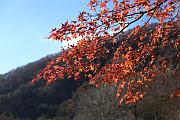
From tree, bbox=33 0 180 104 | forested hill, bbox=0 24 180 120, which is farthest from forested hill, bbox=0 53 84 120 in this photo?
tree, bbox=33 0 180 104

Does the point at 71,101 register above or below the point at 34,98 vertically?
below

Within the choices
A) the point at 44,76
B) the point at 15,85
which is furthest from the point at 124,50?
the point at 15,85

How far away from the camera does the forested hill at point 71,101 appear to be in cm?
4659

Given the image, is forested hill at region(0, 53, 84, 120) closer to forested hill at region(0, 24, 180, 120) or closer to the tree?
forested hill at region(0, 24, 180, 120)

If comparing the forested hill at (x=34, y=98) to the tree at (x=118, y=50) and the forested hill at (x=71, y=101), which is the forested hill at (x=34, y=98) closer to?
the forested hill at (x=71, y=101)

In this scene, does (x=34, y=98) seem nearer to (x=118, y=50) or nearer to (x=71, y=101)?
(x=71, y=101)

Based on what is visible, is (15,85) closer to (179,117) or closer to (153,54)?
(179,117)

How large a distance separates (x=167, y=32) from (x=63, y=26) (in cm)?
311

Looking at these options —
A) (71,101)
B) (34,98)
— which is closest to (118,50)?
(71,101)

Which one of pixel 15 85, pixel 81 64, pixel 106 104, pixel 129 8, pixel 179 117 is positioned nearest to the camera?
pixel 129 8

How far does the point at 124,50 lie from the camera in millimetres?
12477

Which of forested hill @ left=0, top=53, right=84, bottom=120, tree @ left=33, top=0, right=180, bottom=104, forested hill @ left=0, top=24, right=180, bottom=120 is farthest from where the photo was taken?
forested hill @ left=0, top=53, right=84, bottom=120

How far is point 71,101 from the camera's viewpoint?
90688mm

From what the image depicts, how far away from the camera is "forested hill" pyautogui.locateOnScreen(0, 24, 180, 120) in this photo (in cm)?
4659
